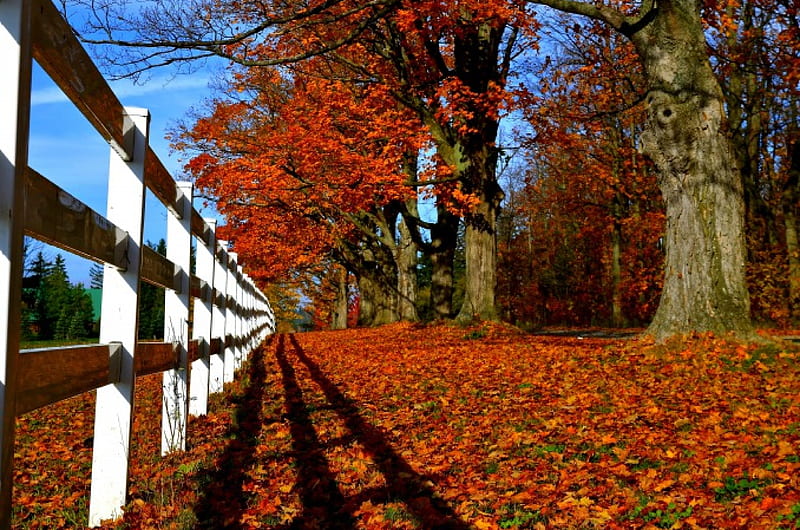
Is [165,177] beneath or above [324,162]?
beneath

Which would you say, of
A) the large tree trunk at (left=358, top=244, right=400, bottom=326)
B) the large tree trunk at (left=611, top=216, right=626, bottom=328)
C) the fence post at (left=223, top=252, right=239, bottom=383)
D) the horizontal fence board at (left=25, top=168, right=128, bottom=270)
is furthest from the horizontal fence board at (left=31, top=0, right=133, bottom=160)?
the large tree trunk at (left=611, top=216, right=626, bottom=328)

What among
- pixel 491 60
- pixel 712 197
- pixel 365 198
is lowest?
pixel 712 197

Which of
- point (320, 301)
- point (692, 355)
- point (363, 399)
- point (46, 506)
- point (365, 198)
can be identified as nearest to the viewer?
point (46, 506)

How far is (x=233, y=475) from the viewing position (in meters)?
5.05

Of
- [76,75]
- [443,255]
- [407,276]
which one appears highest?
[443,255]

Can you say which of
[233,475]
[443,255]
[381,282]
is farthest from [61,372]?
[381,282]

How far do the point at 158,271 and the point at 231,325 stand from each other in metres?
5.61

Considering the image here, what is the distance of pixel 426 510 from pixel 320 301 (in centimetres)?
5086

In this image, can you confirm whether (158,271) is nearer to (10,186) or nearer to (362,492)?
(362,492)

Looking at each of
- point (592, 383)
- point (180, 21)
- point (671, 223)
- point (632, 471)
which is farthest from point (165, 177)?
point (671, 223)

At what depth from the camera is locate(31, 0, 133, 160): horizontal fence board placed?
2609 mm

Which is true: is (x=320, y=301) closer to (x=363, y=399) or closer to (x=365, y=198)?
(x=365, y=198)

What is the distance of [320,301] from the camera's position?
54.6m

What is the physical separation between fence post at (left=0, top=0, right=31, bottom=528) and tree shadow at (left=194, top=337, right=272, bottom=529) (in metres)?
2.00
